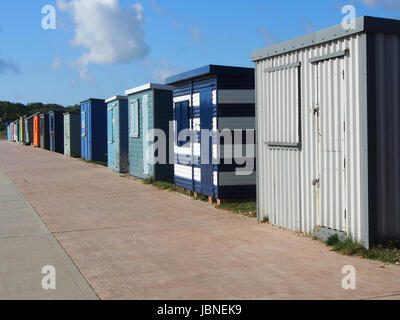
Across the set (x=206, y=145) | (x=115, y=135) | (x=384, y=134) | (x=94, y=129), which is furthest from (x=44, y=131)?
(x=384, y=134)

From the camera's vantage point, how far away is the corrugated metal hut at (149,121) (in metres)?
16.0

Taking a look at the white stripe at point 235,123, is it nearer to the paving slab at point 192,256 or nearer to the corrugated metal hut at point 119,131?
the paving slab at point 192,256

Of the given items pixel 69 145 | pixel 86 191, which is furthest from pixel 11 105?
pixel 86 191

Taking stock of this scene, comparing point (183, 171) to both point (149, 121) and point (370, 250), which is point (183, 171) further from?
point (370, 250)

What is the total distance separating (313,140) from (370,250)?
188 cm

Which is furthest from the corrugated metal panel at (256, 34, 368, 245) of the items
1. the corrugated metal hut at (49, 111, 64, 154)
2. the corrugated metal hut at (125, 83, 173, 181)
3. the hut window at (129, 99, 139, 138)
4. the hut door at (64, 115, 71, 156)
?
the corrugated metal hut at (49, 111, 64, 154)

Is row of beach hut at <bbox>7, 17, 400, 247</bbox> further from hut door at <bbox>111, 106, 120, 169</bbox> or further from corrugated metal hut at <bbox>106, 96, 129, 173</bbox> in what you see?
hut door at <bbox>111, 106, 120, 169</bbox>

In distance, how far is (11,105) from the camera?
104250 millimetres

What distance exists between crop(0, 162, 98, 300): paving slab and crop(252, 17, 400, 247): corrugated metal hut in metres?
3.57

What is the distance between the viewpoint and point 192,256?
7113 millimetres

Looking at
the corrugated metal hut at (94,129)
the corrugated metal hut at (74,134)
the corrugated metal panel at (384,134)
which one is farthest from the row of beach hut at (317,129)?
the corrugated metal hut at (74,134)

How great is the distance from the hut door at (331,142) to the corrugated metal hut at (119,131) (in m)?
→ 13.0

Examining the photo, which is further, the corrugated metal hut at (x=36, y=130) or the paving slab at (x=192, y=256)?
the corrugated metal hut at (x=36, y=130)
